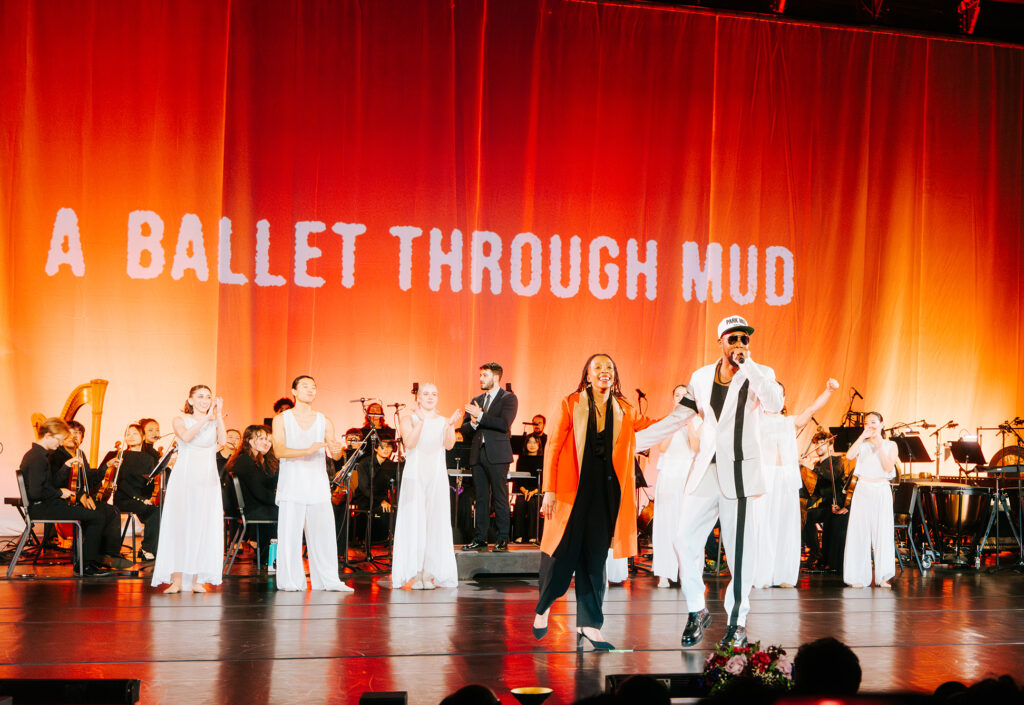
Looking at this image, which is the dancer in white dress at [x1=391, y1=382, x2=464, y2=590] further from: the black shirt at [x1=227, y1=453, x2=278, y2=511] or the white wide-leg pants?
the white wide-leg pants

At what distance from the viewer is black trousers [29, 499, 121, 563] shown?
8.39 meters

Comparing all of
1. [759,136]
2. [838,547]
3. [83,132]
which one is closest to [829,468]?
[838,547]

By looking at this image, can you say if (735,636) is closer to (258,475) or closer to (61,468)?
(258,475)

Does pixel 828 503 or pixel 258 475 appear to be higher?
pixel 258 475

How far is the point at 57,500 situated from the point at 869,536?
23.7 ft

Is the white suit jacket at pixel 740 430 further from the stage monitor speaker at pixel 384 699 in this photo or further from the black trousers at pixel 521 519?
the black trousers at pixel 521 519

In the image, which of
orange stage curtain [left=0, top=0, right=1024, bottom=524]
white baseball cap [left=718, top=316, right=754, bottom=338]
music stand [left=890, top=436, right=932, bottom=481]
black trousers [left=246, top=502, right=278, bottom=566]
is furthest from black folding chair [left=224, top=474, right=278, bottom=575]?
music stand [left=890, top=436, right=932, bottom=481]

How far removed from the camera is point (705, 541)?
5.68m

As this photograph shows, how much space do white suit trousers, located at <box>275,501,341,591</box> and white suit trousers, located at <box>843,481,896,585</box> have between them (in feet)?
15.2

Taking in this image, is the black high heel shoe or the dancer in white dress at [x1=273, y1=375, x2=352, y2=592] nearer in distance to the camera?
the black high heel shoe

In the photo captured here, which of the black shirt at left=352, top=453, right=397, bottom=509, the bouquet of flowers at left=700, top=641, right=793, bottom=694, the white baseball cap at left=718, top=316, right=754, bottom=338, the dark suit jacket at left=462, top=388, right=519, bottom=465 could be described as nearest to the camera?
the bouquet of flowers at left=700, top=641, right=793, bottom=694

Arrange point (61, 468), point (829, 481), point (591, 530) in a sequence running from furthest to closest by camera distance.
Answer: point (829, 481) < point (61, 468) < point (591, 530)

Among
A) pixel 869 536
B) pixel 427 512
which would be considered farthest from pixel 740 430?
pixel 869 536

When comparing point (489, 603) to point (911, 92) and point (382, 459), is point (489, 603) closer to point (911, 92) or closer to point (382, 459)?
point (382, 459)
